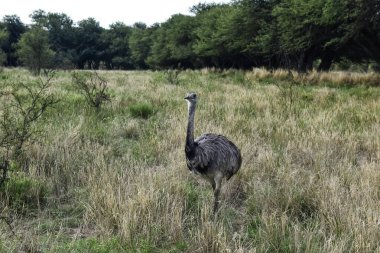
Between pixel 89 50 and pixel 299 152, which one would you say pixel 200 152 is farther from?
pixel 89 50

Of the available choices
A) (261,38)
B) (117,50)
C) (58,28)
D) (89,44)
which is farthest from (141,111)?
(58,28)

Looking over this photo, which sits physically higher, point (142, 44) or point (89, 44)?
point (142, 44)

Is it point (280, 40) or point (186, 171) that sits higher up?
point (280, 40)

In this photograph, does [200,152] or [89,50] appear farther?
[89,50]

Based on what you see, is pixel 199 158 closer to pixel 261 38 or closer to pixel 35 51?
pixel 261 38

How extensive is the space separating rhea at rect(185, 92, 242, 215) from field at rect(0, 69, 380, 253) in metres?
0.32

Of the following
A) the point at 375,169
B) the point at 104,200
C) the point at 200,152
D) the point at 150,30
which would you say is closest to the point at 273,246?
the point at 200,152

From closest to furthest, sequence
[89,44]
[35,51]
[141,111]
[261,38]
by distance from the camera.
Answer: [141,111] < [261,38] < [35,51] < [89,44]

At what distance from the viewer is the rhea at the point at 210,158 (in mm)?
4285

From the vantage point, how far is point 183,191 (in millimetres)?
4676

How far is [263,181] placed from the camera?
17.4 ft

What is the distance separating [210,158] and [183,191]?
22.4 inches

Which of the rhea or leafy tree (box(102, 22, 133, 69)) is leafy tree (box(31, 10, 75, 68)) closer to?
leafy tree (box(102, 22, 133, 69))

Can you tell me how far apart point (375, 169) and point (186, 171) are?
2.20m
